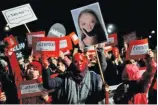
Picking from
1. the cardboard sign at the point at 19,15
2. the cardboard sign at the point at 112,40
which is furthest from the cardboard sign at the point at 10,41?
the cardboard sign at the point at 112,40

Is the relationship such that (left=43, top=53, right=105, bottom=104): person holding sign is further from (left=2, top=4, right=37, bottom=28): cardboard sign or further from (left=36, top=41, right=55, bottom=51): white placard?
(left=2, top=4, right=37, bottom=28): cardboard sign

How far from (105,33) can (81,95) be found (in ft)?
2.75

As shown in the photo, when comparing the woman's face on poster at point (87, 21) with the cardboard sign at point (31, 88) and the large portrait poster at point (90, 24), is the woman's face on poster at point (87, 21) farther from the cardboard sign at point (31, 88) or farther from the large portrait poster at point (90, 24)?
the cardboard sign at point (31, 88)

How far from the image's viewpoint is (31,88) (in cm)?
473

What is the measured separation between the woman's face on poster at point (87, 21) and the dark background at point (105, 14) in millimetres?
249

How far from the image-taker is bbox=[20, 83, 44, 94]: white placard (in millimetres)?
4707

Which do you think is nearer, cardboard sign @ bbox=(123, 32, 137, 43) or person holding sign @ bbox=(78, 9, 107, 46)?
person holding sign @ bbox=(78, 9, 107, 46)

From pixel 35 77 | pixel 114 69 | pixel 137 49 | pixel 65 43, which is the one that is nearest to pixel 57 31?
pixel 65 43

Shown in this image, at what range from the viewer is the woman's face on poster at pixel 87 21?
4.74m

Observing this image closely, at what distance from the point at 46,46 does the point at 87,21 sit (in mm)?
618

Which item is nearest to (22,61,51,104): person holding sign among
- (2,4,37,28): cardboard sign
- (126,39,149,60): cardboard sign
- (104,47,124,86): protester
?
(2,4,37,28): cardboard sign

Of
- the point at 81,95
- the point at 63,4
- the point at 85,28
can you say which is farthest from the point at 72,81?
the point at 63,4

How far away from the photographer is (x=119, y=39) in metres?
4.91

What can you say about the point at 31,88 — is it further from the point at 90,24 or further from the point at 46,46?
the point at 90,24
